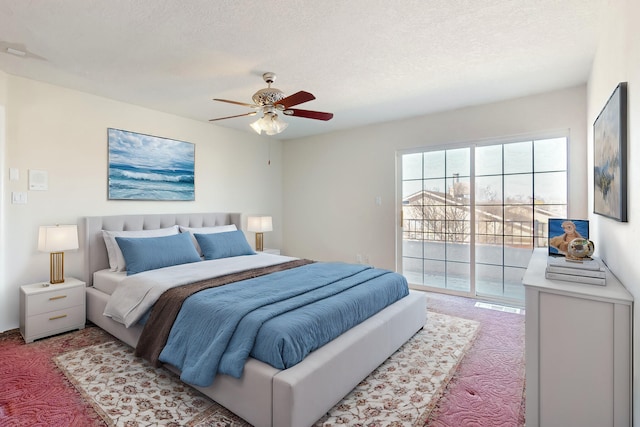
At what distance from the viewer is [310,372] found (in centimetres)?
177

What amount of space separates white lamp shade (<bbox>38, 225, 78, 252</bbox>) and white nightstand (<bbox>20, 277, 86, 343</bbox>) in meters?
0.37

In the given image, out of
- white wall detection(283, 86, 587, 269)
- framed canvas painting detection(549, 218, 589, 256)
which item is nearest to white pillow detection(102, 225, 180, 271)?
white wall detection(283, 86, 587, 269)

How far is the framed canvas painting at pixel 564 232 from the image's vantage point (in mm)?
2227

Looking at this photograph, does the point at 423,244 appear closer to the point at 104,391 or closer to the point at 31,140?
the point at 104,391

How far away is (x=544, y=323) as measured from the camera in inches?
63.1

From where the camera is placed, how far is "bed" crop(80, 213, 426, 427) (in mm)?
1688

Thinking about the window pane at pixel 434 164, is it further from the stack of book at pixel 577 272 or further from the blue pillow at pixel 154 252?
the blue pillow at pixel 154 252

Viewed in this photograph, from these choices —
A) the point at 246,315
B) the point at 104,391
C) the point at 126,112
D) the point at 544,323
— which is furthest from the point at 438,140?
the point at 104,391

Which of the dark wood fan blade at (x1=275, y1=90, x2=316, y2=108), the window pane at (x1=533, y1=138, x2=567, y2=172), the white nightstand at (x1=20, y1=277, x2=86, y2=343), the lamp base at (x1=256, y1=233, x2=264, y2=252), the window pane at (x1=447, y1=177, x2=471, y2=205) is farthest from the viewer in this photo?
the lamp base at (x1=256, y1=233, x2=264, y2=252)

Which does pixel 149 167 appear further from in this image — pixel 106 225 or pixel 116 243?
pixel 116 243

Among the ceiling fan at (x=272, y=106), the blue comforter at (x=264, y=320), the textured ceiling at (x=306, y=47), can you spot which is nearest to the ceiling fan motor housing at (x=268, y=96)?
the ceiling fan at (x=272, y=106)

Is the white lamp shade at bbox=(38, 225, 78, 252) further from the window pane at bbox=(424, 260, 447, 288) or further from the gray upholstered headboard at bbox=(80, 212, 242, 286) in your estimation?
the window pane at bbox=(424, 260, 447, 288)

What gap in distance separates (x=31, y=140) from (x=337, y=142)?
12.7ft

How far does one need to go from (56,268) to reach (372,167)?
4.11 meters
